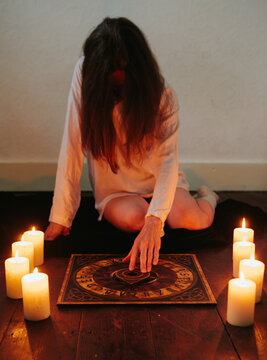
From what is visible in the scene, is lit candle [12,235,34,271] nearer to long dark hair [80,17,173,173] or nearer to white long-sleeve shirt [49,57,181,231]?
white long-sleeve shirt [49,57,181,231]

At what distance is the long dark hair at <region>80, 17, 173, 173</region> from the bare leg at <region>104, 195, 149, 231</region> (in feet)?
1.06

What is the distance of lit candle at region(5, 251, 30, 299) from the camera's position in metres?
1.37

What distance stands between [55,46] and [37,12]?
0.81ft

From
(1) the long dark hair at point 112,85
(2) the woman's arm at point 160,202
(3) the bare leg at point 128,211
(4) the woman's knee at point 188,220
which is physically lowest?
(4) the woman's knee at point 188,220

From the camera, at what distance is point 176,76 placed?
299 centimetres

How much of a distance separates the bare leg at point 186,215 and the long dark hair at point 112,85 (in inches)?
18.3

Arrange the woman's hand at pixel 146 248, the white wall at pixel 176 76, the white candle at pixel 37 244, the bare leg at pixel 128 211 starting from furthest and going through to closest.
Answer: the white wall at pixel 176 76 < the bare leg at pixel 128 211 < the white candle at pixel 37 244 < the woman's hand at pixel 146 248

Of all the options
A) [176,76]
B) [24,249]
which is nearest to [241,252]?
[24,249]

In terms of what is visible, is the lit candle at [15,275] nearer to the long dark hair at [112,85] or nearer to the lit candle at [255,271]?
the long dark hair at [112,85]

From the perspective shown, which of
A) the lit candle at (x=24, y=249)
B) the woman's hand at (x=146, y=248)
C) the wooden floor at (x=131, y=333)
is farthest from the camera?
the lit candle at (x=24, y=249)

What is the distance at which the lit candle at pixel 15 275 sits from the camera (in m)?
1.37

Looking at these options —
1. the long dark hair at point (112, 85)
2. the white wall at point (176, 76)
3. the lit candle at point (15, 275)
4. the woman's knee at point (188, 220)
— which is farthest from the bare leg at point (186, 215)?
the white wall at point (176, 76)

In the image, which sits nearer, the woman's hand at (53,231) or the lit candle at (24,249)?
the lit candle at (24,249)

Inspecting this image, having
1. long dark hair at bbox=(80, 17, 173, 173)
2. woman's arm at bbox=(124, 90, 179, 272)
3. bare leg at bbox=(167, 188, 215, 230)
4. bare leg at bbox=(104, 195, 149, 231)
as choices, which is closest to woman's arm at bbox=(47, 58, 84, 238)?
long dark hair at bbox=(80, 17, 173, 173)
